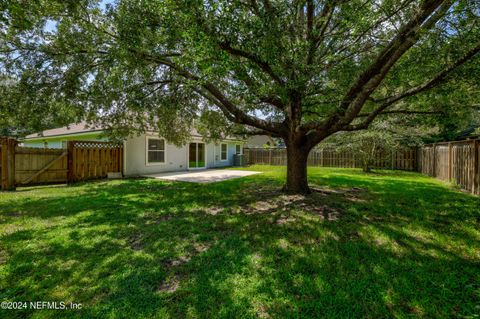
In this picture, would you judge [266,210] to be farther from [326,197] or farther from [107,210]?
[107,210]

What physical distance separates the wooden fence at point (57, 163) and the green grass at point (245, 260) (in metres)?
3.70

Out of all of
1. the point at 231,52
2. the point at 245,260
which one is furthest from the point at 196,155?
the point at 245,260

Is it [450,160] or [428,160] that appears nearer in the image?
[450,160]

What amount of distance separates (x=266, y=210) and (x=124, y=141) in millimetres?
9384

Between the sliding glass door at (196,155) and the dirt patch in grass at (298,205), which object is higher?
the sliding glass door at (196,155)

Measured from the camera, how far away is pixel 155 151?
532 inches

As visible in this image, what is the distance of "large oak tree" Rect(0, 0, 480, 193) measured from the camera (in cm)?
421

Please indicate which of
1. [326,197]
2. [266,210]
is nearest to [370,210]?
[326,197]

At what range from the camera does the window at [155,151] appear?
13.1 meters

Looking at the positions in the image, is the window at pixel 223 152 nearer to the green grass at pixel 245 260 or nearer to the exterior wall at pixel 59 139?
the exterior wall at pixel 59 139

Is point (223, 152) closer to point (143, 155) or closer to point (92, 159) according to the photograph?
point (143, 155)

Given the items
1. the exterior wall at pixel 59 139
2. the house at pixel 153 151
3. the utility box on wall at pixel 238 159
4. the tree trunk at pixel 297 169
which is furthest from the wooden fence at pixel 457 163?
the exterior wall at pixel 59 139

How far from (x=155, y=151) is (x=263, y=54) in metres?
10.7

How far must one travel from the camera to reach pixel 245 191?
7.83m
